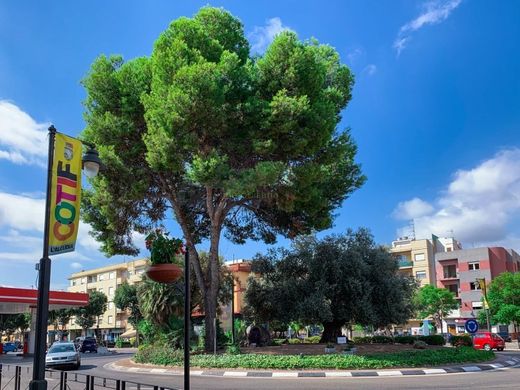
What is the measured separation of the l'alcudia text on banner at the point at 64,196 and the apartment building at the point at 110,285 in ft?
261

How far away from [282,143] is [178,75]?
5.40 m

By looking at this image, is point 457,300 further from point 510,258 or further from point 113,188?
point 113,188

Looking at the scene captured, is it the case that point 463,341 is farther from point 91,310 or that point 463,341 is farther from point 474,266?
point 91,310

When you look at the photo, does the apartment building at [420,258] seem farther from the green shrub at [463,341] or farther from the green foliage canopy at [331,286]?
the green foliage canopy at [331,286]

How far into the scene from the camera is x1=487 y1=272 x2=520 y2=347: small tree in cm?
5209

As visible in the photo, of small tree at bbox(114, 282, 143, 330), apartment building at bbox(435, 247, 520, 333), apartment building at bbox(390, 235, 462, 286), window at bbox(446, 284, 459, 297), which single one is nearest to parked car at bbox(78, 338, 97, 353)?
small tree at bbox(114, 282, 143, 330)

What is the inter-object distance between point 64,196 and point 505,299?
185 ft

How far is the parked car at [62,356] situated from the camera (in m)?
25.2

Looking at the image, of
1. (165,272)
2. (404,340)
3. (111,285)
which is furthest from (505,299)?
(111,285)

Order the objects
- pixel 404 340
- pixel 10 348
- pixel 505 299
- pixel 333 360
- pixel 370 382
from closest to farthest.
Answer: pixel 370 382
pixel 333 360
pixel 404 340
pixel 505 299
pixel 10 348

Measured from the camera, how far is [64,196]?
776 centimetres

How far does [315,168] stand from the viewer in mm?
22797

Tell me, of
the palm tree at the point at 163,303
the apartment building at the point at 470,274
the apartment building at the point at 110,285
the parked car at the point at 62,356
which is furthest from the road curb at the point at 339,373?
the apartment building at the point at 110,285

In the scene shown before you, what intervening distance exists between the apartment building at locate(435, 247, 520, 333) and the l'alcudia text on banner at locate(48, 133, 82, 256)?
67.2 m
